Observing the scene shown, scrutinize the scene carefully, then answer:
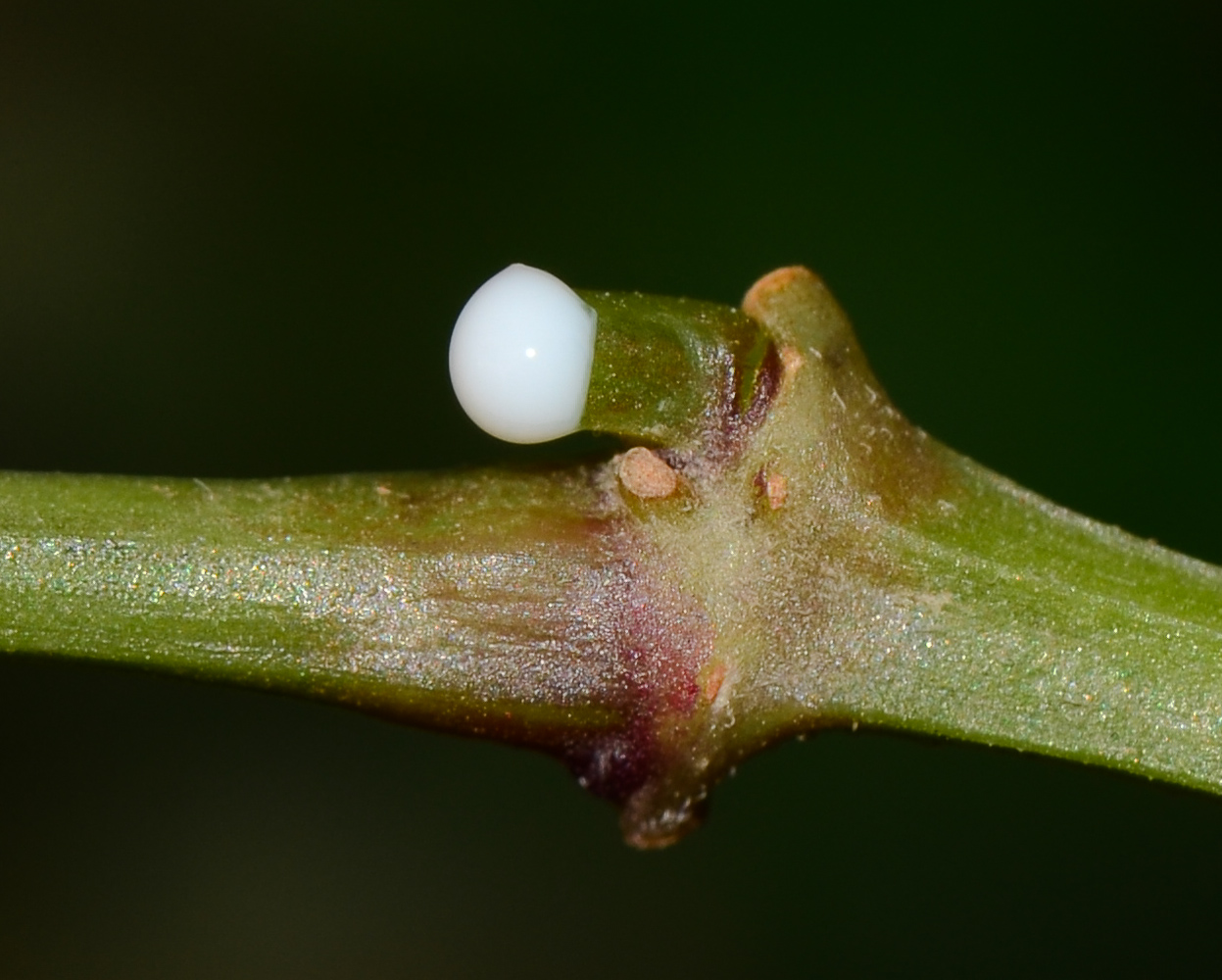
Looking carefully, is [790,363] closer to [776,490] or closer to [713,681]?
[776,490]

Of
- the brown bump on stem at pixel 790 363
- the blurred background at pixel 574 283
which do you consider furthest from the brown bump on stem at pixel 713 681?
the blurred background at pixel 574 283

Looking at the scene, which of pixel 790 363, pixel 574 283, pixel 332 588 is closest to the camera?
pixel 332 588

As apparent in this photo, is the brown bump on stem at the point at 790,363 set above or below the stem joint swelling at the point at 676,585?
above

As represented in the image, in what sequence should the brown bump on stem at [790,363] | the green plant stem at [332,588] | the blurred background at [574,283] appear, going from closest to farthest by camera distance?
the green plant stem at [332,588], the brown bump on stem at [790,363], the blurred background at [574,283]

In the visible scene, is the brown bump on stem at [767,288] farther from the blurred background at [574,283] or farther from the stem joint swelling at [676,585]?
the blurred background at [574,283]

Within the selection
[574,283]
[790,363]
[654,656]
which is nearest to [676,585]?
[654,656]

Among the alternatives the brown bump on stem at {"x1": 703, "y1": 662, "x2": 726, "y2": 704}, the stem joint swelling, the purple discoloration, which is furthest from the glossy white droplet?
the brown bump on stem at {"x1": 703, "y1": 662, "x2": 726, "y2": 704}
